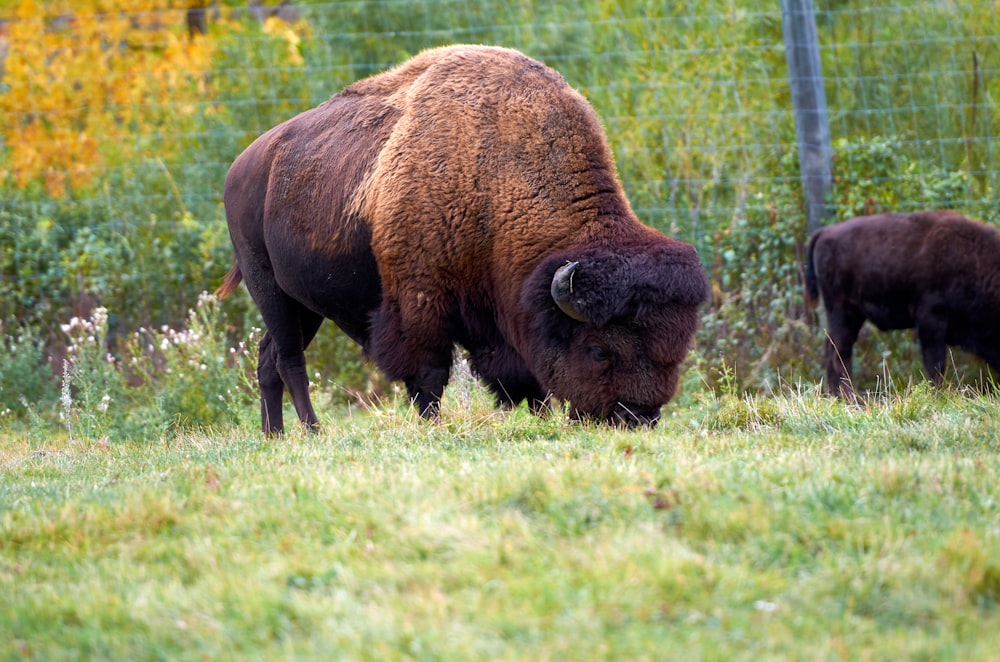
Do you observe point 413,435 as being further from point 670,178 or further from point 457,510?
point 670,178

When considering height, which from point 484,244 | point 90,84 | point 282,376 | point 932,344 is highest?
point 90,84

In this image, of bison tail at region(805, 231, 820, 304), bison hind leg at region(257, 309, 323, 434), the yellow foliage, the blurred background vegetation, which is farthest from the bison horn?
the yellow foliage

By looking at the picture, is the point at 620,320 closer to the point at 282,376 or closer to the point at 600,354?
the point at 600,354

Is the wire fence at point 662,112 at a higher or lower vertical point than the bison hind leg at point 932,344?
higher

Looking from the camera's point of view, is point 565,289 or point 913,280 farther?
point 913,280

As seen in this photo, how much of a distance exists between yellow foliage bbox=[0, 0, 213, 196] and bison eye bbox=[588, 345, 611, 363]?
6823mm

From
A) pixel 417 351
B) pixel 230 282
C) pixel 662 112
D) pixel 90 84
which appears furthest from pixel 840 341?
pixel 90 84

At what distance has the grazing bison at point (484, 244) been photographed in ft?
19.1

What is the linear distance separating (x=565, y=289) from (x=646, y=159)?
4651 mm

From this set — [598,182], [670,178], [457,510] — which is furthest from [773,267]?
[457,510]

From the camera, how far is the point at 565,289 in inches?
228

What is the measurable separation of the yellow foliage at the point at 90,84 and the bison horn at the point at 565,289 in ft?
22.0

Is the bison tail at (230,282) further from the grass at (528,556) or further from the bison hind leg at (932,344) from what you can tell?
the bison hind leg at (932,344)

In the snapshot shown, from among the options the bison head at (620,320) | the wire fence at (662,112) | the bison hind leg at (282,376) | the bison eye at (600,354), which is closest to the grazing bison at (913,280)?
the wire fence at (662,112)
